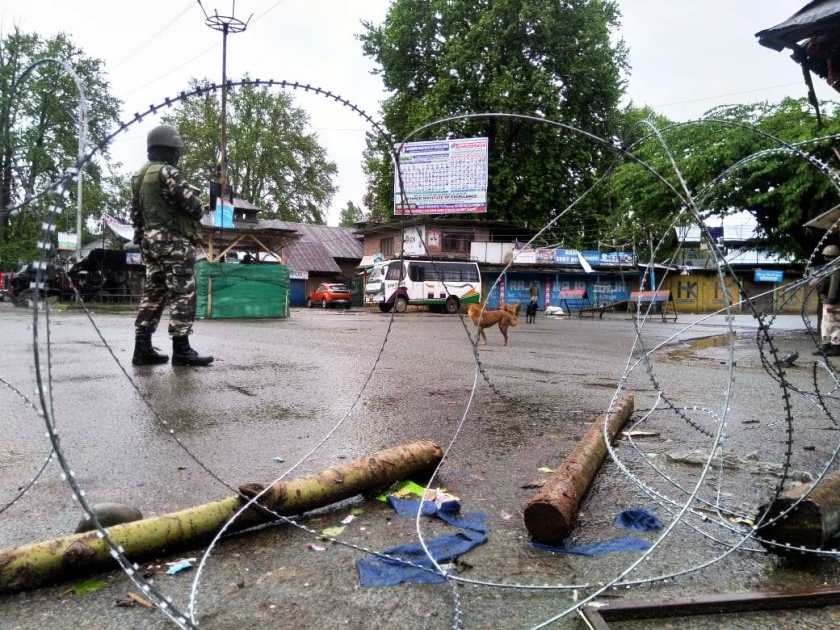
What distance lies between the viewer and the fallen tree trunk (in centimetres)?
174

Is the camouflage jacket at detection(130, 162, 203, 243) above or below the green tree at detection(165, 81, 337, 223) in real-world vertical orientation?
below

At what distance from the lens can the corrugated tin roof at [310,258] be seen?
141 ft

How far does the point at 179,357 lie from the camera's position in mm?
6137

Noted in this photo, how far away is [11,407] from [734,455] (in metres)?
4.54

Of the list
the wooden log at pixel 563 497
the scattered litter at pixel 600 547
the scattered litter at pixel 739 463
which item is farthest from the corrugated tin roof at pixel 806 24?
the scattered litter at pixel 600 547

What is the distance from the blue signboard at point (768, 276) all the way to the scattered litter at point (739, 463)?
156 feet

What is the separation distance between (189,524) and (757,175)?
16003mm

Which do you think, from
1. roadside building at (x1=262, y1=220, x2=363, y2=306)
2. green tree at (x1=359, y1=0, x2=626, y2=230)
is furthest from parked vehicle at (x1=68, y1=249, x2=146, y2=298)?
roadside building at (x1=262, y1=220, x2=363, y2=306)

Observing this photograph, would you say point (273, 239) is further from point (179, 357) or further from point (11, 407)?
point (11, 407)

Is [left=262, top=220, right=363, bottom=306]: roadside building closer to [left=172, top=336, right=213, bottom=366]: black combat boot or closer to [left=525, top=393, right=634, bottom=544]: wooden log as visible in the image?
[left=172, top=336, right=213, bottom=366]: black combat boot

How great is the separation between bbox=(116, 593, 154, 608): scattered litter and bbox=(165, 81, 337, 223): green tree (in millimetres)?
45441

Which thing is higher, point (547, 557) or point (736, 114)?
point (736, 114)

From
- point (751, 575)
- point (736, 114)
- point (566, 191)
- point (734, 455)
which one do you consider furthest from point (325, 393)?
point (566, 191)

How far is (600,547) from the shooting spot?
214 centimetres
